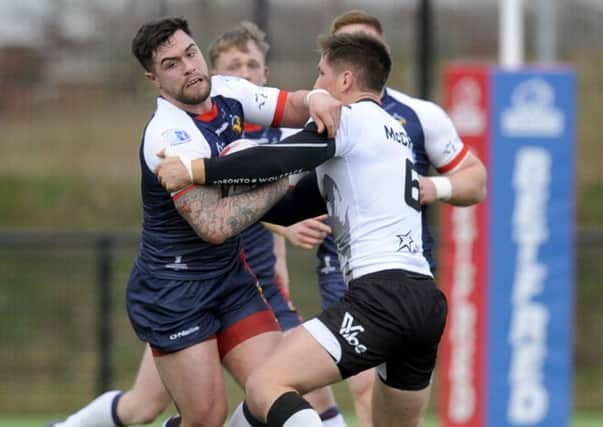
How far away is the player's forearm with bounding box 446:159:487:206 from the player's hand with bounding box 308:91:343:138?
1065 mm

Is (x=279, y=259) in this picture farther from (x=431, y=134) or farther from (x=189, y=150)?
(x=189, y=150)

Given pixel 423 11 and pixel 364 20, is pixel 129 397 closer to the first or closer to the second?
pixel 364 20

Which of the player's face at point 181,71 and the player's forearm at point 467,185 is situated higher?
the player's face at point 181,71

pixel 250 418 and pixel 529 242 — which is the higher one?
pixel 529 242

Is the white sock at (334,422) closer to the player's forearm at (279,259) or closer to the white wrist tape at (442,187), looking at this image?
the player's forearm at (279,259)

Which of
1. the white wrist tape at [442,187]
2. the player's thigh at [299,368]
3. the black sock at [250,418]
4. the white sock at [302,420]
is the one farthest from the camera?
the white wrist tape at [442,187]

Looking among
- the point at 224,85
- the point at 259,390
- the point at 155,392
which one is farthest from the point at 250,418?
the point at 224,85

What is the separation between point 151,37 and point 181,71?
177 millimetres

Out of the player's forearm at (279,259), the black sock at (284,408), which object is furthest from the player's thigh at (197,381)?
the player's forearm at (279,259)

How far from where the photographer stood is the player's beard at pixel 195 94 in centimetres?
504

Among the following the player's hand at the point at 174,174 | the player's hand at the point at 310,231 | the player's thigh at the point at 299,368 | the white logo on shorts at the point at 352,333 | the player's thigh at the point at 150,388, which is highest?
the player's hand at the point at 174,174

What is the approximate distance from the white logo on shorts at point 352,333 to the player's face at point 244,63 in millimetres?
1934

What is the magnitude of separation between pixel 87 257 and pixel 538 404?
11.5ft

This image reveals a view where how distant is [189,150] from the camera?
4.95m
